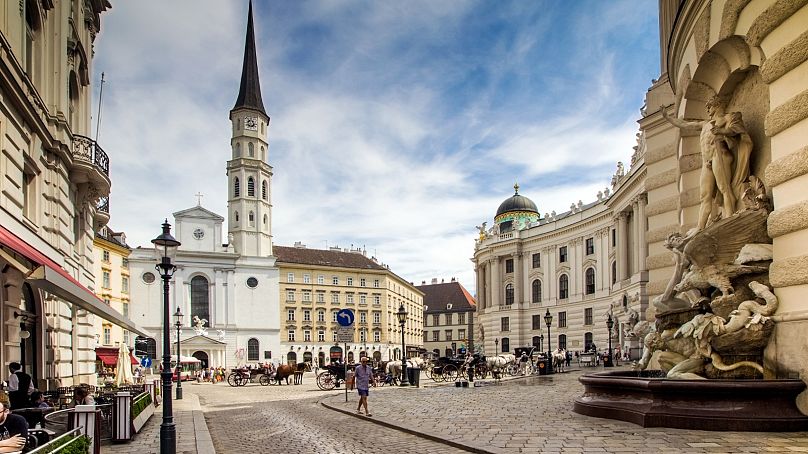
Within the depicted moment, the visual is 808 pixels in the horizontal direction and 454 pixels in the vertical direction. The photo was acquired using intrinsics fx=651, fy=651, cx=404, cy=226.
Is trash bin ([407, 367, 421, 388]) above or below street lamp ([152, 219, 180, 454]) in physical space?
below

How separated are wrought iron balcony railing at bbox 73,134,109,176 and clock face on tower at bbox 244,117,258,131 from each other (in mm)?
64718

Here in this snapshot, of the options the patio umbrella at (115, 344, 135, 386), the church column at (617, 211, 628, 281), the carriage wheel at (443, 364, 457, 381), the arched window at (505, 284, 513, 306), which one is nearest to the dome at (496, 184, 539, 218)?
the arched window at (505, 284, 513, 306)

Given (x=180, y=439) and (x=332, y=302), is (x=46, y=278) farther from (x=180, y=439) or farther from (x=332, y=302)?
(x=332, y=302)

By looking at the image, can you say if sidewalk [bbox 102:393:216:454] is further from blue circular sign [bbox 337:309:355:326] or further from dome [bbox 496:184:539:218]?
dome [bbox 496:184:539:218]

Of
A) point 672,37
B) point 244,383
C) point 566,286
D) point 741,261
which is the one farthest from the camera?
point 566,286

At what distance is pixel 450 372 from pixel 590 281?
3133cm

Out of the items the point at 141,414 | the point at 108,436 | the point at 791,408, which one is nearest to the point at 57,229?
the point at 141,414

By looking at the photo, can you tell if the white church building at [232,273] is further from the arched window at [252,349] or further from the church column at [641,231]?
the church column at [641,231]

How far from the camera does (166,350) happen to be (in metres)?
10.6

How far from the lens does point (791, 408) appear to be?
9.20 meters

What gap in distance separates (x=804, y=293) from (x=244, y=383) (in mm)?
34202

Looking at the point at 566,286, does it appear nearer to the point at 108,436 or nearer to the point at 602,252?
the point at 602,252

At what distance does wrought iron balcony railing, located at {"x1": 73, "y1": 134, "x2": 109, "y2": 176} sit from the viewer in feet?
68.9

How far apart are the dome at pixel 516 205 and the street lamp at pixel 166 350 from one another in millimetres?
71664
